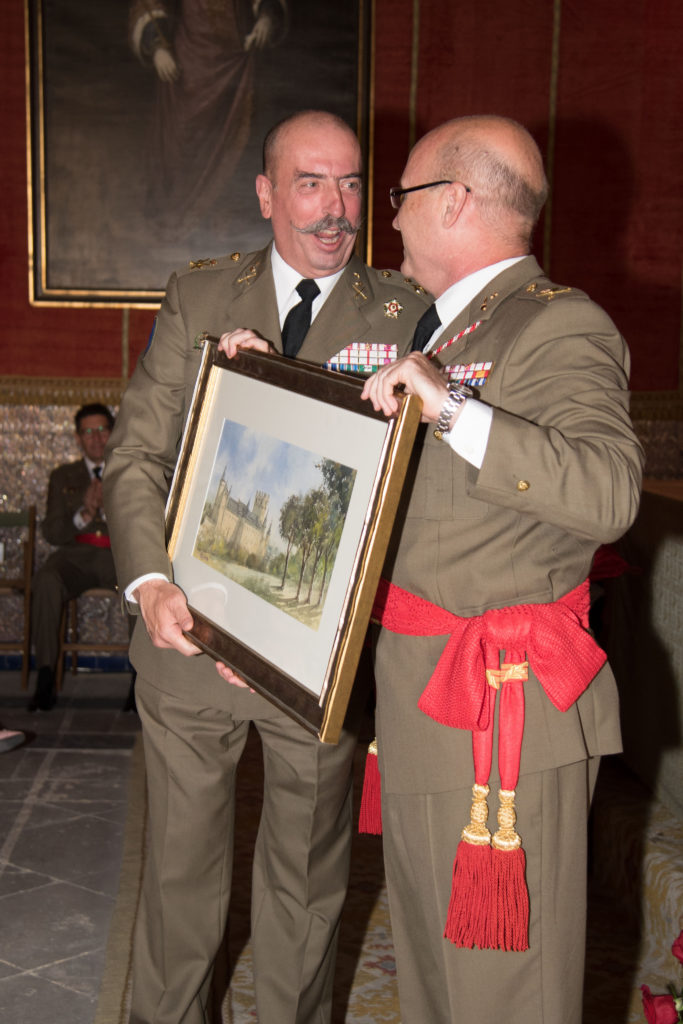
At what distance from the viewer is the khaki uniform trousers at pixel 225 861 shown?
227 cm

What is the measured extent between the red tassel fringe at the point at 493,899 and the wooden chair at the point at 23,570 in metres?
4.99

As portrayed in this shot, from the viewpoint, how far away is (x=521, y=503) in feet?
4.81

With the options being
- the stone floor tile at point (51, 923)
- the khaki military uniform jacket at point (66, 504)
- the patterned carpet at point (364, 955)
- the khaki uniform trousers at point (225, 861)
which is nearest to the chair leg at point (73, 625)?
the khaki military uniform jacket at point (66, 504)

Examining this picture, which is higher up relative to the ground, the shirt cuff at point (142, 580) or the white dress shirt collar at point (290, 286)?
the white dress shirt collar at point (290, 286)

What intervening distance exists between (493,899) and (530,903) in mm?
83

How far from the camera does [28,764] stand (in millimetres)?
4836

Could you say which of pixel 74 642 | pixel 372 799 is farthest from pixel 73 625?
pixel 372 799

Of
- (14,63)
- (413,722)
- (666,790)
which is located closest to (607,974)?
(666,790)

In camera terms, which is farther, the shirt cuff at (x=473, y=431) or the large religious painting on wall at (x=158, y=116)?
the large religious painting on wall at (x=158, y=116)

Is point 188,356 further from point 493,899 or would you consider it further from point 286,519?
point 493,899

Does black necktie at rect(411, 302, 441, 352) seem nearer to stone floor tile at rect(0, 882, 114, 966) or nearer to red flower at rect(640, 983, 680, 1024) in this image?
red flower at rect(640, 983, 680, 1024)

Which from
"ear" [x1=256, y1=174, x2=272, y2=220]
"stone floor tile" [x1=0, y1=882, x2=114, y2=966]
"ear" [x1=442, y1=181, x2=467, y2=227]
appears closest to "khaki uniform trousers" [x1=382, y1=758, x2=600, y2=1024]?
"ear" [x1=442, y1=181, x2=467, y2=227]

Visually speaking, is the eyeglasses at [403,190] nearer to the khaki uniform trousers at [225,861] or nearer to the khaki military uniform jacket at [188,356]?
the khaki military uniform jacket at [188,356]

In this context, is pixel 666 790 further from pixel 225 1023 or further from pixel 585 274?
pixel 585 274
